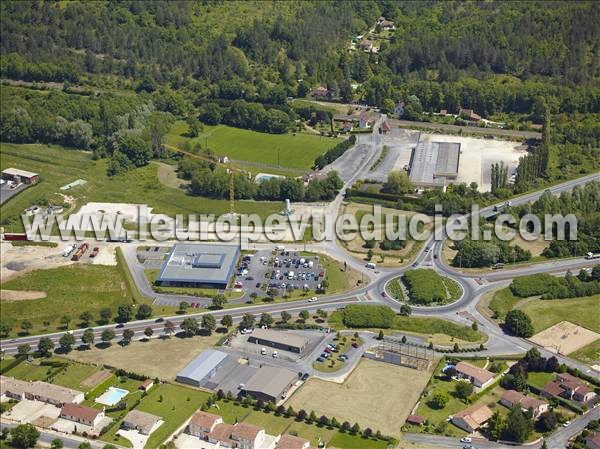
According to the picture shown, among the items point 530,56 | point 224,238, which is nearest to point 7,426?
point 224,238

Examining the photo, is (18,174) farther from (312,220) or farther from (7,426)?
(7,426)

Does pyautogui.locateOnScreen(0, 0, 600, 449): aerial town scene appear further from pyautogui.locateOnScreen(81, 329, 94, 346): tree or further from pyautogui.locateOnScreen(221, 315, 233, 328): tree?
pyautogui.locateOnScreen(221, 315, 233, 328): tree

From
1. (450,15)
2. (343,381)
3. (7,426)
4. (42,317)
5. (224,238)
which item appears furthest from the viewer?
(450,15)

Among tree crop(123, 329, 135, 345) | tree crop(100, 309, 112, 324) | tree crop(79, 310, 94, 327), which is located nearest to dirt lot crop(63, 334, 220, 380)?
tree crop(123, 329, 135, 345)

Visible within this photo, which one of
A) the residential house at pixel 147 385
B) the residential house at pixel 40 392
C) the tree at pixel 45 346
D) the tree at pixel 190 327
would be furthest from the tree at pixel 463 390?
the tree at pixel 45 346

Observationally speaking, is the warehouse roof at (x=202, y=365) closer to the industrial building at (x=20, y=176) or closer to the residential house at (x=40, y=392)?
the residential house at (x=40, y=392)
